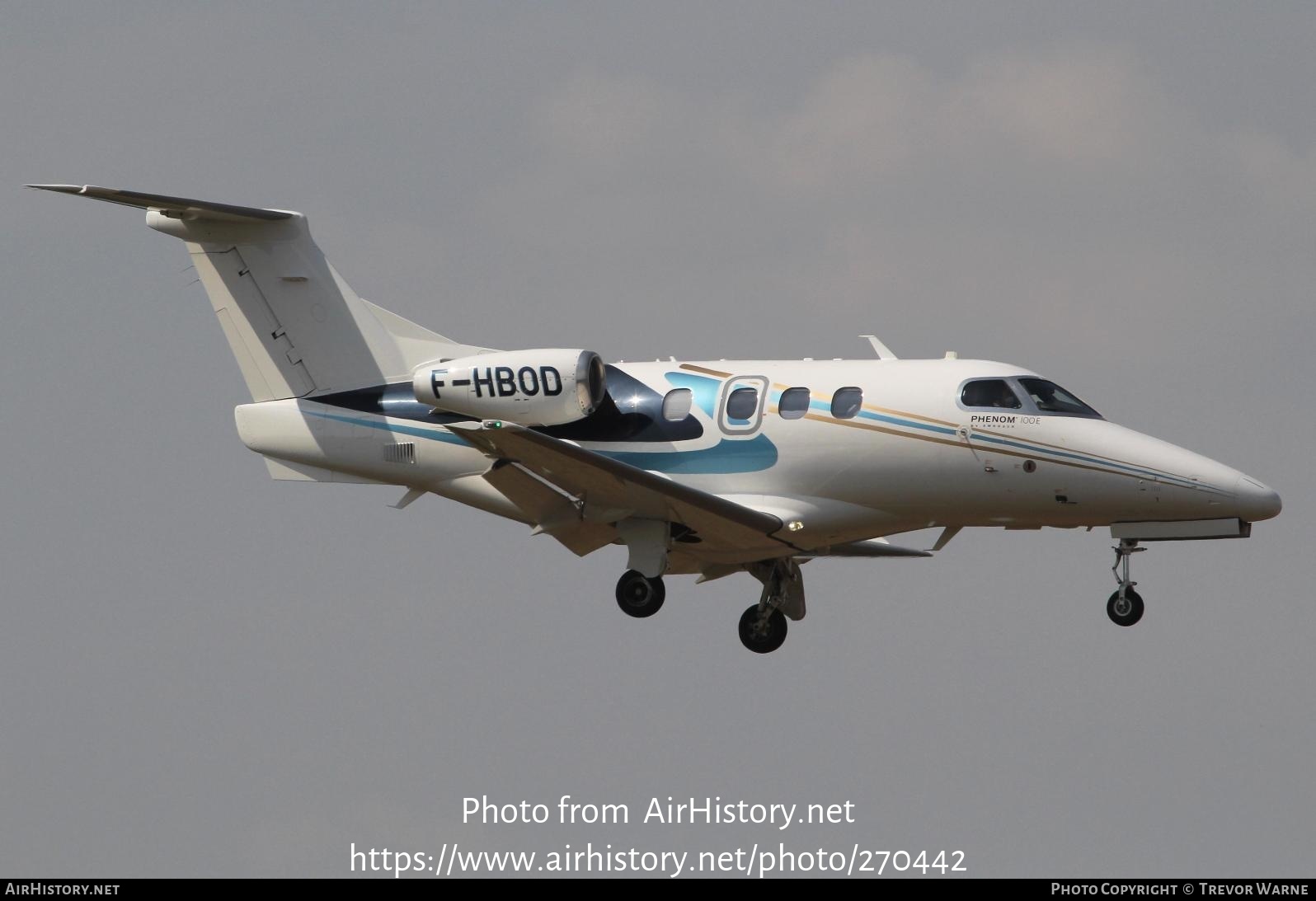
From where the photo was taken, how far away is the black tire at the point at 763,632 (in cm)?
2917

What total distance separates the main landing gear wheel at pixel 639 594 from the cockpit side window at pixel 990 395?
4.79m

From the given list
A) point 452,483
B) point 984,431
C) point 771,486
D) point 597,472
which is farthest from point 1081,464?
point 452,483

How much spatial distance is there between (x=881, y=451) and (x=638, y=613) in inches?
157

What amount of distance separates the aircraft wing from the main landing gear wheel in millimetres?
739

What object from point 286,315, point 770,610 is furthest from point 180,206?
point 770,610

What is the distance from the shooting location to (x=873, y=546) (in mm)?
30203

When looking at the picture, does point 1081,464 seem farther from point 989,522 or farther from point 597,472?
point 597,472

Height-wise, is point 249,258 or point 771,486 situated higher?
point 249,258

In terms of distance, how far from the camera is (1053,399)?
84.7ft

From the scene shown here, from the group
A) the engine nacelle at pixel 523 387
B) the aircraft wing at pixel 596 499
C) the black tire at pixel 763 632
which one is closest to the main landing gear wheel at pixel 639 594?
the aircraft wing at pixel 596 499

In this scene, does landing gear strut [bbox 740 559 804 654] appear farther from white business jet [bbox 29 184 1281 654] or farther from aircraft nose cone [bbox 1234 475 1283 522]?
aircraft nose cone [bbox 1234 475 1283 522]

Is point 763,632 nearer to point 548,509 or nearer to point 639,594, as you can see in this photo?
A: point 639,594

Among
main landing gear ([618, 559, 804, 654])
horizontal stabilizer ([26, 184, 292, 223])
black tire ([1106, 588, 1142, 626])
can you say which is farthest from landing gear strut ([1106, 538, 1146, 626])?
horizontal stabilizer ([26, 184, 292, 223])

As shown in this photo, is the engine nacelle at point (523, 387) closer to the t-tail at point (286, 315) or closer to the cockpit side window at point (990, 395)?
the t-tail at point (286, 315)
